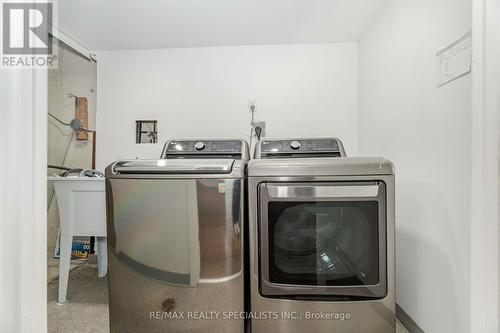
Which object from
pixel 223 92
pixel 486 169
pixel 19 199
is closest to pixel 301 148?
pixel 223 92

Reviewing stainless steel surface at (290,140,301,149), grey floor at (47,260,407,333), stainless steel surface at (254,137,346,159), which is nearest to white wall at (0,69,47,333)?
grey floor at (47,260,407,333)

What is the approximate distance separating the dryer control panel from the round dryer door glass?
74cm

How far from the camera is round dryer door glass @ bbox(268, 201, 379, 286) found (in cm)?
106

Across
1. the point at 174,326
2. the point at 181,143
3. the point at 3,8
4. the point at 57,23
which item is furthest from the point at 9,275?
the point at 57,23

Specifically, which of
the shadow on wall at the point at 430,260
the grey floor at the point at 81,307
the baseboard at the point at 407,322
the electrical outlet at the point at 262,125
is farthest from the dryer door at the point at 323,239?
the electrical outlet at the point at 262,125

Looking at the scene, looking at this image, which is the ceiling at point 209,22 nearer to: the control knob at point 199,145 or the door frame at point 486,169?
the control knob at point 199,145

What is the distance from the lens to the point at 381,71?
64.9 inches

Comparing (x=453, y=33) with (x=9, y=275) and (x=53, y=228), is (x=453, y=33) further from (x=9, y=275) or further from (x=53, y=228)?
(x=53, y=228)

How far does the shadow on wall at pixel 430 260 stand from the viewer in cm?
96

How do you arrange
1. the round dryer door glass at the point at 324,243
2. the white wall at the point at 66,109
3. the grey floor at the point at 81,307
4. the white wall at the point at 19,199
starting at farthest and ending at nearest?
the white wall at the point at 66,109 < the grey floor at the point at 81,307 < the round dryer door glass at the point at 324,243 < the white wall at the point at 19,199

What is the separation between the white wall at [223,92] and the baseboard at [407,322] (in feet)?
4.13

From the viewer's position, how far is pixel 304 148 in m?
1.73

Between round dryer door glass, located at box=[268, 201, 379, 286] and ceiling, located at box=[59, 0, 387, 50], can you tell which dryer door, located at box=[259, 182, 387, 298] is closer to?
round dryer door glass, located at box=[268, 201, 379, 286]

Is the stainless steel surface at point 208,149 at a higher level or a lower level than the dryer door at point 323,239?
higher
